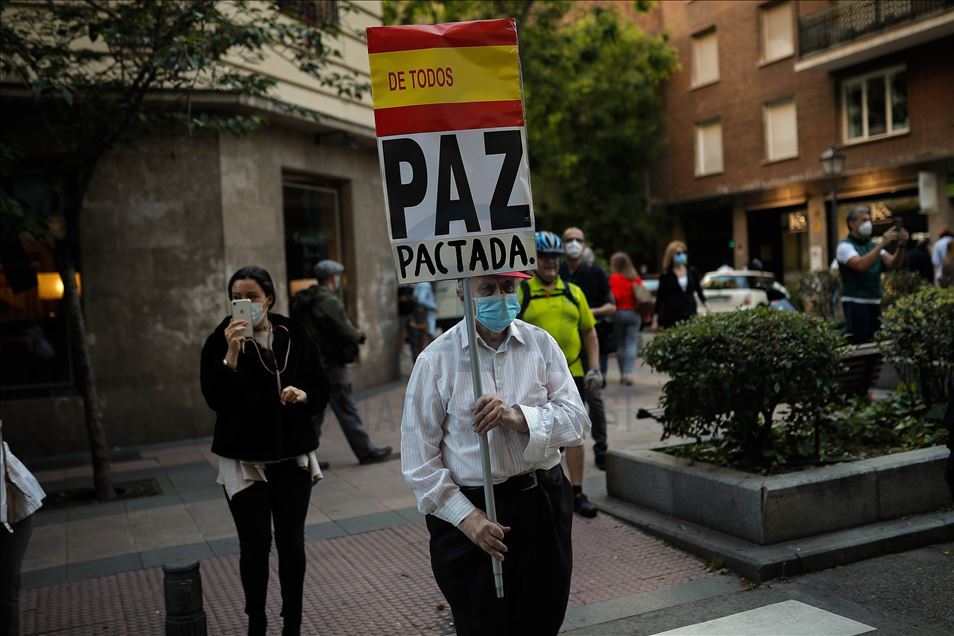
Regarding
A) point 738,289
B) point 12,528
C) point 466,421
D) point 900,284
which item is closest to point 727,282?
point 738,289

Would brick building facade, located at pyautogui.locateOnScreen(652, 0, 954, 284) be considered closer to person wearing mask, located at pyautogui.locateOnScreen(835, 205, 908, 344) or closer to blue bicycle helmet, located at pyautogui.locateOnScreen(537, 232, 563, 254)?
person wearing mask, located at pyautogui.locateOnScreen(835, 205, 908, 344)

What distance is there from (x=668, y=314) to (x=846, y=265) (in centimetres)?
322

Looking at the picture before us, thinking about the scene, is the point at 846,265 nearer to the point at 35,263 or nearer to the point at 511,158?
the point at 511,158

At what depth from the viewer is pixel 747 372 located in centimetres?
566

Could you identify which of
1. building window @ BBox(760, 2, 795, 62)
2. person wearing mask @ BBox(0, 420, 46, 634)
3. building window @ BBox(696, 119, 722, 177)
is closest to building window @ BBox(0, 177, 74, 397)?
person wearing mask @ BBox(0, 420, 46, 634)

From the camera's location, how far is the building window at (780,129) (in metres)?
29.5

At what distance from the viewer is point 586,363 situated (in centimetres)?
673

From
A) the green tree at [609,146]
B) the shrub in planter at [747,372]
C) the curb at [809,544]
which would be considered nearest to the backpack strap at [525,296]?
the shrub in planter at [747,372]

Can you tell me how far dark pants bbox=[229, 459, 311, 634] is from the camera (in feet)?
13.8

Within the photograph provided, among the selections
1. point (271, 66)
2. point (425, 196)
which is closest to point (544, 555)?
point (425, 196)

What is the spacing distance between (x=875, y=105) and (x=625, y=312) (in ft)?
61.9

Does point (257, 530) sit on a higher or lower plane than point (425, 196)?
lower

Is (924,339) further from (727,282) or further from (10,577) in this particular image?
(727,282)

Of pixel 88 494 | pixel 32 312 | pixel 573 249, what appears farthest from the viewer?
pixel 32 312
